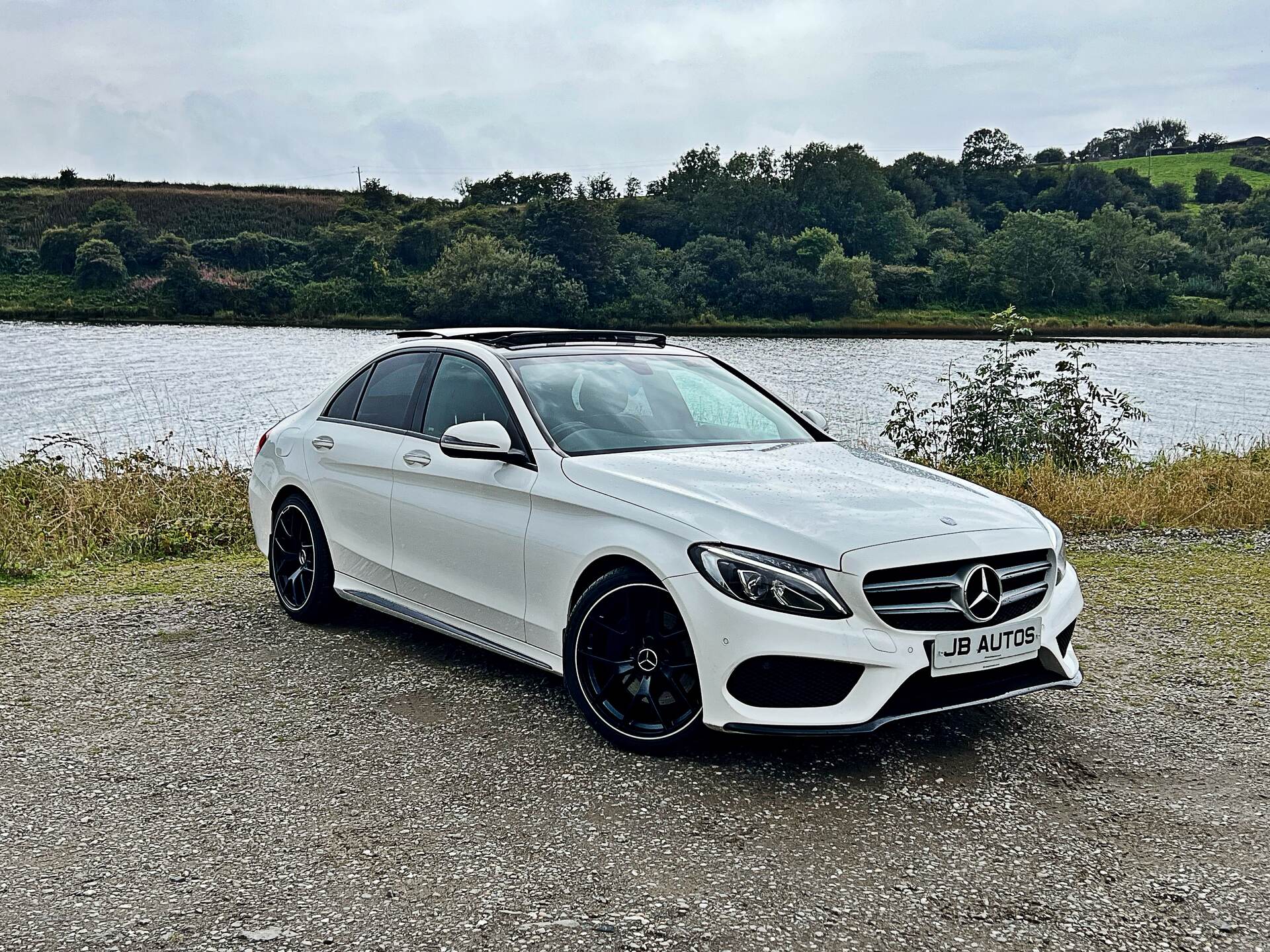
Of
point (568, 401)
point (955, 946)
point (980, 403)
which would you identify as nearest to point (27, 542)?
point (568, 401)

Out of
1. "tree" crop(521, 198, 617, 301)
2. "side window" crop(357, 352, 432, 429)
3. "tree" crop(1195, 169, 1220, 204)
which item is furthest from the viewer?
"tree" crop(1195, 169, 1220, 204)

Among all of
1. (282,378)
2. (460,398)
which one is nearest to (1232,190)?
(282,378)

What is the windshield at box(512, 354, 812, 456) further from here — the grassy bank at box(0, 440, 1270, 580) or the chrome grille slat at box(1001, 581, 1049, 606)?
the grassy bank at box(0, 440, 1270, 580)

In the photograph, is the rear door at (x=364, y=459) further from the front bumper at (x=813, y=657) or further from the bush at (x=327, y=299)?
the bush at (x=327, y=299)

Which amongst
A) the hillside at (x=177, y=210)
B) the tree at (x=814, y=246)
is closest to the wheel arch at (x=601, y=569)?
the hillside at (x=177, y=210)

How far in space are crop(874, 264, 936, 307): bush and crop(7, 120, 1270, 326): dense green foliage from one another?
5.7 inches

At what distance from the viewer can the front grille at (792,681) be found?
3924mm

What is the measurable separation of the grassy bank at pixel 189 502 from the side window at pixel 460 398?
174 inches

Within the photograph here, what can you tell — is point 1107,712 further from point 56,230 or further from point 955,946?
point 56,230

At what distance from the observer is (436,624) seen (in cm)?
538

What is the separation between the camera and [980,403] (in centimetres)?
1367

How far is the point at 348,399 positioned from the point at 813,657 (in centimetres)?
343

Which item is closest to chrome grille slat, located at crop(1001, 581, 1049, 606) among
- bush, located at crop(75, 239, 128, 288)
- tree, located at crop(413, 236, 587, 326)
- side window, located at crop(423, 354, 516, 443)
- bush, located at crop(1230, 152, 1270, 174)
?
side window, located at crop(423, 354, 516, 443)

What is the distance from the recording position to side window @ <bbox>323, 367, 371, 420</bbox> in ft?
20.5
